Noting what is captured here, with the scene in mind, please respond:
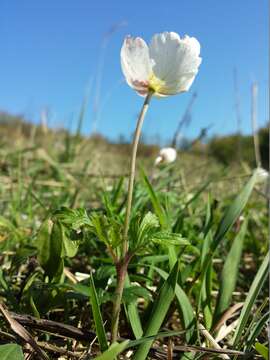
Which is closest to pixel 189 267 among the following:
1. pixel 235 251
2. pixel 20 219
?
pixel 235 251

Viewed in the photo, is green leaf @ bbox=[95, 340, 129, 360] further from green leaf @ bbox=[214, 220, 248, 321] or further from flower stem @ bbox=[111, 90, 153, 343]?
green leaf @ bbox=[214, 220, 248, 321]

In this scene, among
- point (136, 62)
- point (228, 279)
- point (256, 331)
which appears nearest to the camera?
point (136, 62)

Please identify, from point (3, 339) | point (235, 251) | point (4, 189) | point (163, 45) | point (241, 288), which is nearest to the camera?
point (163, 45)

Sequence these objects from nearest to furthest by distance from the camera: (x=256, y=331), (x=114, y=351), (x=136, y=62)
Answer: (x=114, y=351)
(x=136, y=62)
(x=256, y=331)

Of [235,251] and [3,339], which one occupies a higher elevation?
[235,251]

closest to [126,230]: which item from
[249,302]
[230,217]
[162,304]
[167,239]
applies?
[167,239]

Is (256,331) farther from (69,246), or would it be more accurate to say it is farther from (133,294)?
(69,246)

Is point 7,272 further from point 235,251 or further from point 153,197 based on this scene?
point 235,251

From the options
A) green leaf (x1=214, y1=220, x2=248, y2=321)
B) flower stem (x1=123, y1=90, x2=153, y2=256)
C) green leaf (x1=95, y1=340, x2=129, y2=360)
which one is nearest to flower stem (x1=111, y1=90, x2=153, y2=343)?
flower stem (x1=123, y1=90, x2=153, y2=256)
